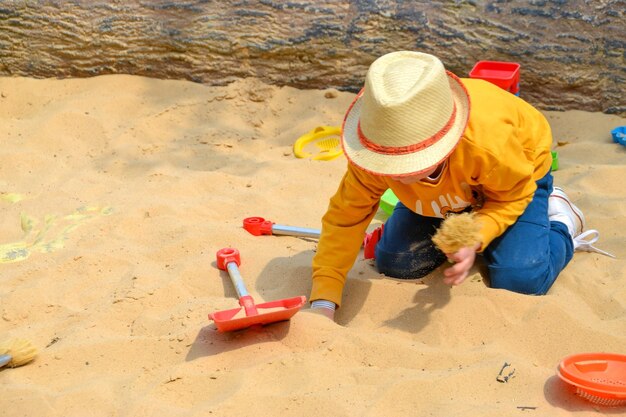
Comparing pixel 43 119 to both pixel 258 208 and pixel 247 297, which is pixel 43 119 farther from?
pixel 247 297

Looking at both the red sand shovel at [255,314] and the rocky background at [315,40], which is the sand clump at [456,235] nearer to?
the red sand shovel at [255,314]

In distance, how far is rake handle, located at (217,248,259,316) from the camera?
95.6 inches

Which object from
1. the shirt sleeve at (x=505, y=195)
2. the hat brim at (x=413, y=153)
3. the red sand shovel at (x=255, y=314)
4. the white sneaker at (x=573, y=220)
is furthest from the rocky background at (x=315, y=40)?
the red sand shovel at (x=255, y=314)

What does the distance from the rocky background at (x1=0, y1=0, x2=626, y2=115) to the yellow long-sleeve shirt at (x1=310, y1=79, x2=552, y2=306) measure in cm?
149

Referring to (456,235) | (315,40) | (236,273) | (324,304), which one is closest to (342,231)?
(324,304)

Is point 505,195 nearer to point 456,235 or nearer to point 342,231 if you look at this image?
point 456,235

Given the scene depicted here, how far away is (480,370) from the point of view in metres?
2.16

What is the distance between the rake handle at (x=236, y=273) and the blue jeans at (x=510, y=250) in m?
0.54

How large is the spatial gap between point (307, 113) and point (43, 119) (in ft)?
4.68

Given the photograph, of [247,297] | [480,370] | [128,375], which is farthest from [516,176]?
[128,375]

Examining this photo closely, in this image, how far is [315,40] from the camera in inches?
174

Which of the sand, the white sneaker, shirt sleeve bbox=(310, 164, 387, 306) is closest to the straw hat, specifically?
shirt sleeve bbox=(310, 164, 387, 306)

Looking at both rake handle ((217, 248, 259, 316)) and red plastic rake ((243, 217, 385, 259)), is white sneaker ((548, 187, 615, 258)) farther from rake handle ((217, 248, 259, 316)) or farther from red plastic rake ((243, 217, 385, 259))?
rake handle ((217, 248, 259, 316))

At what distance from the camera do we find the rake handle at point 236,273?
243 cm
